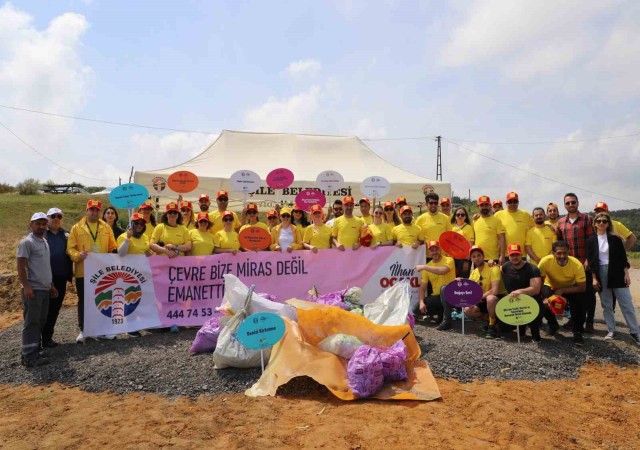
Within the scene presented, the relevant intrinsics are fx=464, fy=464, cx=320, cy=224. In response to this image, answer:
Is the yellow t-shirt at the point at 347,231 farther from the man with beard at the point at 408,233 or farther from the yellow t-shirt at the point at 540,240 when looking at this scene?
the yellow t-shirt at the point at 540,240

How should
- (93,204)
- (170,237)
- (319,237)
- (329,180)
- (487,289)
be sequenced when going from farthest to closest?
(329,180) → (319,237) → (170,237) → (487,289) → (93,204)

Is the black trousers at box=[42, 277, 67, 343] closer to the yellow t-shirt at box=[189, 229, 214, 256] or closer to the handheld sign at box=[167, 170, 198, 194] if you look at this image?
the yellow t-shirt at box=[189, 229, 214, 256]

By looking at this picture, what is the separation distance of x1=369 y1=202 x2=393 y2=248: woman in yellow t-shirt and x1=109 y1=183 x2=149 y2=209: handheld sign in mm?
3415

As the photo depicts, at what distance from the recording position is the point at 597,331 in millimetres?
6582

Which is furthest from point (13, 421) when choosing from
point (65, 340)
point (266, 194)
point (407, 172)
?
point (407, 172)

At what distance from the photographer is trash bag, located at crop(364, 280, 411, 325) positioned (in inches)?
207

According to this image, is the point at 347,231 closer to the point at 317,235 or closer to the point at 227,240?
the point at 317,235

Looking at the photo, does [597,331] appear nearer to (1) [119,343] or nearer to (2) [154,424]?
(2) [154,424]

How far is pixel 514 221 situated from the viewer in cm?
673

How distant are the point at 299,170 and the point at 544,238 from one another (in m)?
8.32

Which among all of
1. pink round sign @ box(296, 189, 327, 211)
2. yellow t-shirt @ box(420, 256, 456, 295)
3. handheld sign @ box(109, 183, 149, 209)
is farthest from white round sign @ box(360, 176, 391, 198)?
handheld sign @ box(109, 183, 149, 209)

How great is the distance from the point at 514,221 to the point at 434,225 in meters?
1.13

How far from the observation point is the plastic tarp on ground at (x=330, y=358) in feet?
13.8

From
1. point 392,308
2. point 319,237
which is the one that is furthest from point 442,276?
point 319,237
